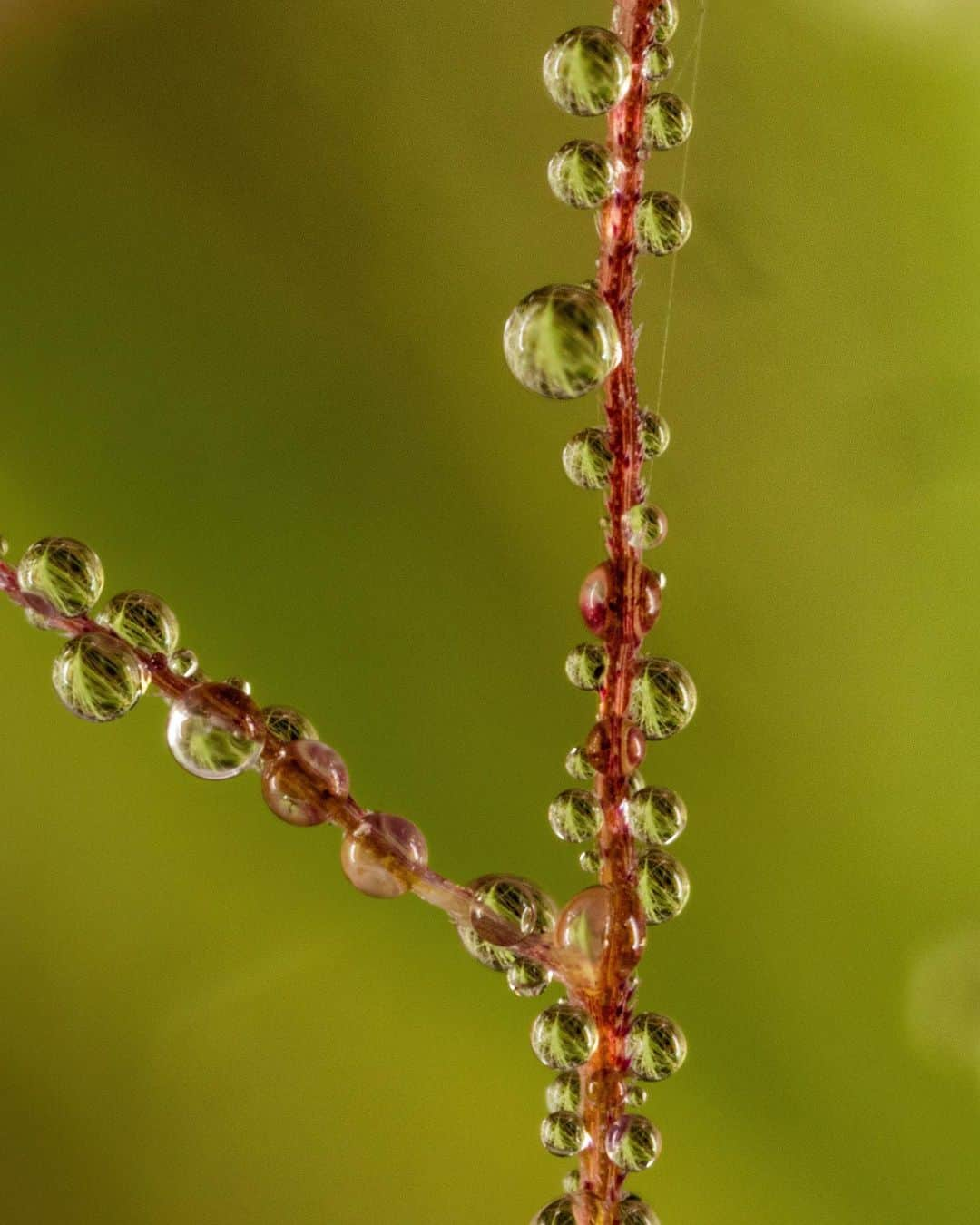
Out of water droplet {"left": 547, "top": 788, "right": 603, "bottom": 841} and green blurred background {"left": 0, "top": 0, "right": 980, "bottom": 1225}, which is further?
green blurred background {"left": 0, "top": 0, "right": 980, "bottom": 1225}

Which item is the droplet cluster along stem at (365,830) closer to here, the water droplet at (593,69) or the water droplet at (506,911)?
the water droplet at (506,911)

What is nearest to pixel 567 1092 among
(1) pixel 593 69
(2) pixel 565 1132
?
(2) pixel 565 1132

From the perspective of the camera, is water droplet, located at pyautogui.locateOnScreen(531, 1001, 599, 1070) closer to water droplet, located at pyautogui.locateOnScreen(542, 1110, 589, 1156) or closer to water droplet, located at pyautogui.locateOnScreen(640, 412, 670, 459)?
water droplet, located at pyautogui.locateOnScreen(542, 1110, 589, 1156)

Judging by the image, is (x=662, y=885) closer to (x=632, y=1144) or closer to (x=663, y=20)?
(x=632, y=1144)

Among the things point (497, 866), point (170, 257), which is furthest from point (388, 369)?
point (497, 866)

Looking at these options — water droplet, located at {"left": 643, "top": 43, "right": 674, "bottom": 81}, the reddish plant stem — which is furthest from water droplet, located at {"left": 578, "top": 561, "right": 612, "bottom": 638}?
water droplet, located at {"left": 643, "top": 43, "right": 674, "bottom": 81}

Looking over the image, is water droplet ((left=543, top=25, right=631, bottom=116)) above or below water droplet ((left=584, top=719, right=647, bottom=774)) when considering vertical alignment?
above

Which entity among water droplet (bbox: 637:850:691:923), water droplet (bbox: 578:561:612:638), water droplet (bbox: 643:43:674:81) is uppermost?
water droplet (bbox: 643:43:674:81)

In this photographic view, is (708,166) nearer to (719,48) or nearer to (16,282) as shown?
(719,48)
